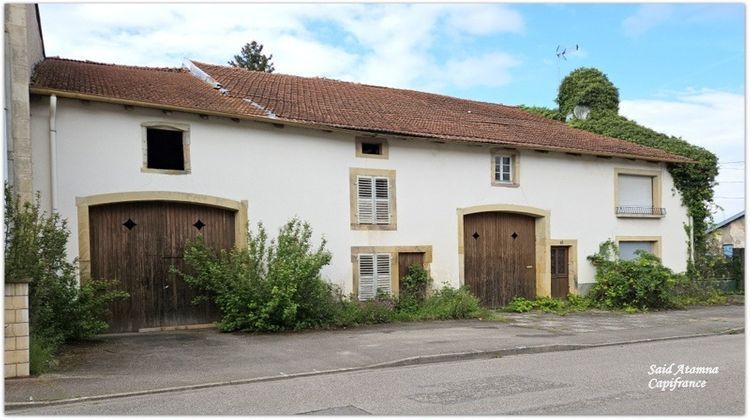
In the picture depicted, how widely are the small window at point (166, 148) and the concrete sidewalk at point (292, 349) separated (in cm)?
314

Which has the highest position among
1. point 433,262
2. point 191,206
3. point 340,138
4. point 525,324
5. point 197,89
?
point 197,89

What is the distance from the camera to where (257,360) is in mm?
9734

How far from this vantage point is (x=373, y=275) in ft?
51.1

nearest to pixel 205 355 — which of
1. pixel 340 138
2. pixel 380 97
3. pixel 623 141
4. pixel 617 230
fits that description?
pixel 340 138

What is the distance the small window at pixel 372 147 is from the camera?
15.6 metres

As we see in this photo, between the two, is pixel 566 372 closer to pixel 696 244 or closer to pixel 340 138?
pixel 340 138

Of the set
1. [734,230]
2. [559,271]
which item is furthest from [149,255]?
[734,230]

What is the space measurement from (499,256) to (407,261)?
2.92 m

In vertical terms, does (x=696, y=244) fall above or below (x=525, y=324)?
above

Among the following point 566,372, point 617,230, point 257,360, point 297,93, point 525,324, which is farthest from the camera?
point 617,230

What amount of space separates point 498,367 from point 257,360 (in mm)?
3329

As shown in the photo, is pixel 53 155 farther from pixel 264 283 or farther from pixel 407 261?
pixel 407 261

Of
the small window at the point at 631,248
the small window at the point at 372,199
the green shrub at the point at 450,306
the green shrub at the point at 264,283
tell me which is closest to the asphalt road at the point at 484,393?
the green shrub at the point at 264,283

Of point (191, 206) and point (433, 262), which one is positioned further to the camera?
point (433, 262)
